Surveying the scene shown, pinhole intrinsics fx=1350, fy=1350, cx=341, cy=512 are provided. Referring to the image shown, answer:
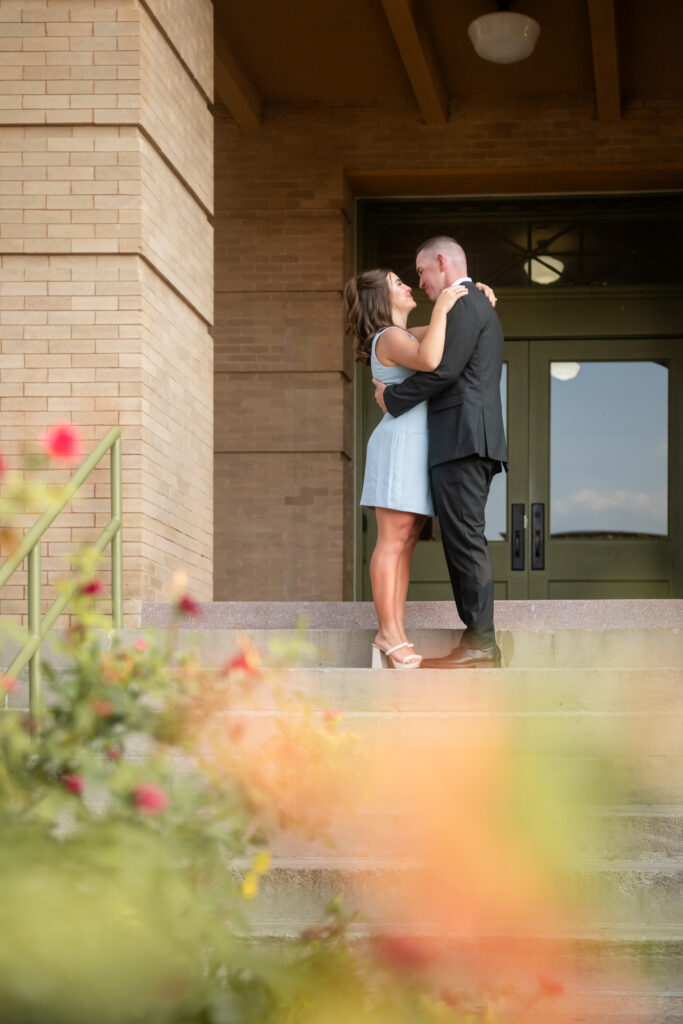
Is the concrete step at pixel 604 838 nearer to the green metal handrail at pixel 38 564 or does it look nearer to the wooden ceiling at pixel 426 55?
the green metal handrail at pixel 38 564

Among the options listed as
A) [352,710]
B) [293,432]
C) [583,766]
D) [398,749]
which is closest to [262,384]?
[293,432]

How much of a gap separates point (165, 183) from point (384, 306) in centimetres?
190

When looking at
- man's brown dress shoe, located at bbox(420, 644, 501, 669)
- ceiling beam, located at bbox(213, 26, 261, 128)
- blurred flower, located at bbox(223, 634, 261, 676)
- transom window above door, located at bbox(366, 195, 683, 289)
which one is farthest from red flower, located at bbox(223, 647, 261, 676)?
transom window above door, located at bbox(366, 195, 683, 289)

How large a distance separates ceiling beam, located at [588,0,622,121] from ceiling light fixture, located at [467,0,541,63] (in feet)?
1.33

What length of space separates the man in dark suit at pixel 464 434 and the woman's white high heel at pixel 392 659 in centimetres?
4

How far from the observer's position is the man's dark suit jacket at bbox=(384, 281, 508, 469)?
5.34 m

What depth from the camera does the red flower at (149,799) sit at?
1.47 meters

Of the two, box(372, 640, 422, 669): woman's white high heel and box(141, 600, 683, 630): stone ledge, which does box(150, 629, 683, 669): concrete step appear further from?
box(141, 600, 683, 630): stone ledge

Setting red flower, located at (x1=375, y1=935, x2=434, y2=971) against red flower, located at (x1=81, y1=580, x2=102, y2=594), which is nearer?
red flower, located at (x1=375, y1=935, x2=434, y2=971)

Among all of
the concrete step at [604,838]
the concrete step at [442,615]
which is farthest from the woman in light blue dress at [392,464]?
the concrete step at [604,838]

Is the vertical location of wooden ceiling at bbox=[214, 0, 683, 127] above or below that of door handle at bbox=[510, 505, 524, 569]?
above

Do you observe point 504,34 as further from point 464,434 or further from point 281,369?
point 464,434

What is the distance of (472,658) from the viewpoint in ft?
17.2

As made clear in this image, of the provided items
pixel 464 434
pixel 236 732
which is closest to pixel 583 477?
pixel 464 434
